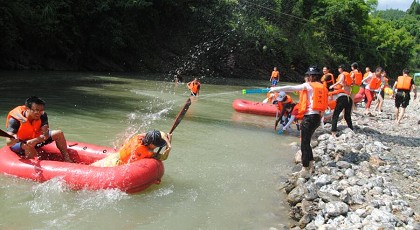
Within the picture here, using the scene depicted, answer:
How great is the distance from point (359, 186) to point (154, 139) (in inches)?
111

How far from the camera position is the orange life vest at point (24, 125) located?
558 centimetres

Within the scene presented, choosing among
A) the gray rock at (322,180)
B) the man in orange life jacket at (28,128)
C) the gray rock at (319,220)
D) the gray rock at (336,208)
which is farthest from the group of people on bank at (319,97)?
the man in orange life jacket at (28,128)

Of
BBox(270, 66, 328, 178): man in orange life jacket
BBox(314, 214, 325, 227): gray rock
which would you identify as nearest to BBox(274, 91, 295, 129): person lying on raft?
BBox(270, 66, 328, 178): man in orange life jacket

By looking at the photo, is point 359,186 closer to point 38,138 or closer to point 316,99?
point 316,99

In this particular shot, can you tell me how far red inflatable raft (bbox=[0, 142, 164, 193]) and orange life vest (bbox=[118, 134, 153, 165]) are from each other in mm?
139

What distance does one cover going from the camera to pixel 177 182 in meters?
6.11

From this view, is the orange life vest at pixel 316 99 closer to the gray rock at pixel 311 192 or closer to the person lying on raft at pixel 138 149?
the gray rock at pixel 311 192

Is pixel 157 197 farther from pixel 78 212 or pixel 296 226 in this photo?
pixel 296 226

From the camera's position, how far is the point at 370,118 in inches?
509

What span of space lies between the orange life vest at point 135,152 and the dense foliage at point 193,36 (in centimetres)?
1738

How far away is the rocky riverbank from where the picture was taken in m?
4.51

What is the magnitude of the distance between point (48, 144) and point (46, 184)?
1.19 meters

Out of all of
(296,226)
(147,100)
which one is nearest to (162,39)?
(147,100)

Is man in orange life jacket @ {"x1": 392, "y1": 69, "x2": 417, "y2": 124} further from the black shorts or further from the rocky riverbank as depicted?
the rocky riverbank
